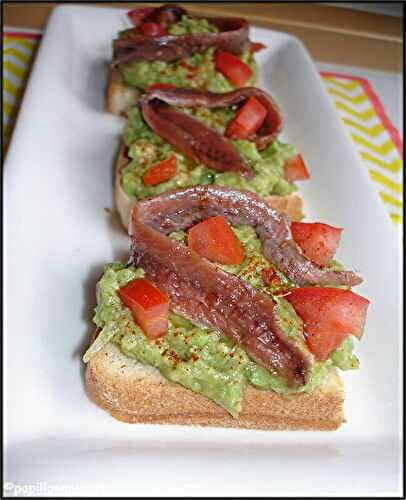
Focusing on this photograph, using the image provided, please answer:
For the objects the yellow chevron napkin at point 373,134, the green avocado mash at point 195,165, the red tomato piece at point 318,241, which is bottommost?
the yellow chevron napkin at point 373,134

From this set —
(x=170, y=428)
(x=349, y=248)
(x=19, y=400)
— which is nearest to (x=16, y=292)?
(x=19, y=400)

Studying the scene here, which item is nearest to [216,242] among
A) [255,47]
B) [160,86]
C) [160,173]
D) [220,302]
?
[220,302]

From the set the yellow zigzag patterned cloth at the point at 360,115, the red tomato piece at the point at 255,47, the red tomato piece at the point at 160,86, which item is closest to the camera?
the red tomato piece at the point at 160,86

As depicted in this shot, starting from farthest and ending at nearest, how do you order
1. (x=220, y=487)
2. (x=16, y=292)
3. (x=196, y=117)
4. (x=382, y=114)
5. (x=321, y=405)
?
(x=382, y=114) < (x=196, y=117) < (x=16, y=292) < (x=321, y=405) < (x=220, y=487)

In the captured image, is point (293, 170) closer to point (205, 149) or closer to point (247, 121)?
point (247, 121)

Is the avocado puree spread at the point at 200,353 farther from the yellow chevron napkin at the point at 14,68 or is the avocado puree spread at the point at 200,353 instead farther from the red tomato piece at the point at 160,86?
the yellow chevron napkin at the point at 14,68

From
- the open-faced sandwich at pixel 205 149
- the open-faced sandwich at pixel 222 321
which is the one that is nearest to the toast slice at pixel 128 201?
the open-faced sandwich at pixel 205 149

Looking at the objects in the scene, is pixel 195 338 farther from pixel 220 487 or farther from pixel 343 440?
pixel 343 440
